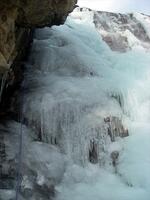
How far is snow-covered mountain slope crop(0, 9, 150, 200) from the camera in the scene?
6859mm

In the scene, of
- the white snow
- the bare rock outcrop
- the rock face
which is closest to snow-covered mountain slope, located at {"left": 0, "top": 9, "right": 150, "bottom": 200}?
the white snow

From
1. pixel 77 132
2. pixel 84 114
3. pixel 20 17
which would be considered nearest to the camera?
pixel 20 17

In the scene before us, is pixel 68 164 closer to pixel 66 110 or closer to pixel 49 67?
pixel 66 110

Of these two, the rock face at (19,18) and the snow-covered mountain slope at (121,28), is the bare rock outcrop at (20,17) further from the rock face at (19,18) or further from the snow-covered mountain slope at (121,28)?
the snow-covered mountain slope at (121,28)

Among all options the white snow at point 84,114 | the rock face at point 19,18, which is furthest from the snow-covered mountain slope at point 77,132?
the rock face at point 19,18

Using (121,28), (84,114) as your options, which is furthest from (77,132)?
(121,28)

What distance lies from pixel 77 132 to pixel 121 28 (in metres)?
6.99

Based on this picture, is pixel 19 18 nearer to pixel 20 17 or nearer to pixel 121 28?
pixel 20 17

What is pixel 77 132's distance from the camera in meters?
7.86

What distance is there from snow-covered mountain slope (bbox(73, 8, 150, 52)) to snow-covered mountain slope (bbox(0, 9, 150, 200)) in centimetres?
273

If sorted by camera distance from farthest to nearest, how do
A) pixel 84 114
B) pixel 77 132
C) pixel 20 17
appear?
pixel 84 114 < pixel 77 132 < pixel 20 17

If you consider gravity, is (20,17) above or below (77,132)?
above

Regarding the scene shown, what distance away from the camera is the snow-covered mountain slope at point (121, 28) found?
1323cm

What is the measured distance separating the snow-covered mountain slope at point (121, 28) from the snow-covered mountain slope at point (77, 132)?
2726mm
